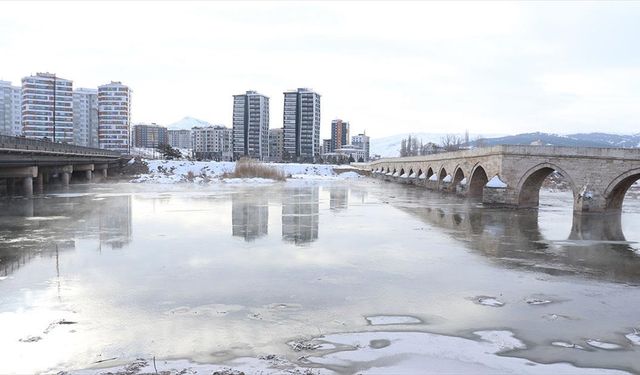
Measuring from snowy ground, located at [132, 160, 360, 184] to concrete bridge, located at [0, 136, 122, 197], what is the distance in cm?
941

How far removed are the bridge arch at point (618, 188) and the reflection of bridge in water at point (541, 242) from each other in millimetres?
880

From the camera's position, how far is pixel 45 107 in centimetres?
11488

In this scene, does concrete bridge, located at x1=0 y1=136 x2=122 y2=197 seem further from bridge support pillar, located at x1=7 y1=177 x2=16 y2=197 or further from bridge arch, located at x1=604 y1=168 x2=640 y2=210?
bridge arch, located at x1=604 y1=168 x2=640 y2=210

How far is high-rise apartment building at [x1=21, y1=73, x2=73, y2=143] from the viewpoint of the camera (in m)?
112

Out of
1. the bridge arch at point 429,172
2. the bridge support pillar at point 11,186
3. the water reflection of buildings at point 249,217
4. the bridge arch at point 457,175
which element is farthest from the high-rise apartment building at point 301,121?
the water reflection of buildings at point 249,217

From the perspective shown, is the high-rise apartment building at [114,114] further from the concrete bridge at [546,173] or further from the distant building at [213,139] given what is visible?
the concrete bridge at [546,173]

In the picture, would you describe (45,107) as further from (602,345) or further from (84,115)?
(602,345)

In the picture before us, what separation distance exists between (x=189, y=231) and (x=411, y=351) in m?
14.3

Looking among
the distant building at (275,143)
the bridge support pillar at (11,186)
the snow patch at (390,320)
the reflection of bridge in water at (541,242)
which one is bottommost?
the snow patch at (390,320)

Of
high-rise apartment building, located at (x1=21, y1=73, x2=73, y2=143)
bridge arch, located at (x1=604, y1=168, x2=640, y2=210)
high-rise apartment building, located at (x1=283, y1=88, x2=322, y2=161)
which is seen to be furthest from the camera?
high-rise apartment building, located at (x1=283, y1=88, x2=322, y2=161)

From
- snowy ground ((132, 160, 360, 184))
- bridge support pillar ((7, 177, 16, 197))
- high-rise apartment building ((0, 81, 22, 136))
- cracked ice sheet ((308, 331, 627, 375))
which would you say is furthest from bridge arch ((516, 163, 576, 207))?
high-rise apartment building ((0, 81, 22, 136))

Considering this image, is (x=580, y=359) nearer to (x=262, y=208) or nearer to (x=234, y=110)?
(x=262, y=208)

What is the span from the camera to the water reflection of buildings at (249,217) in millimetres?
20188

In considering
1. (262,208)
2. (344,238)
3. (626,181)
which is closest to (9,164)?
(262,208)
